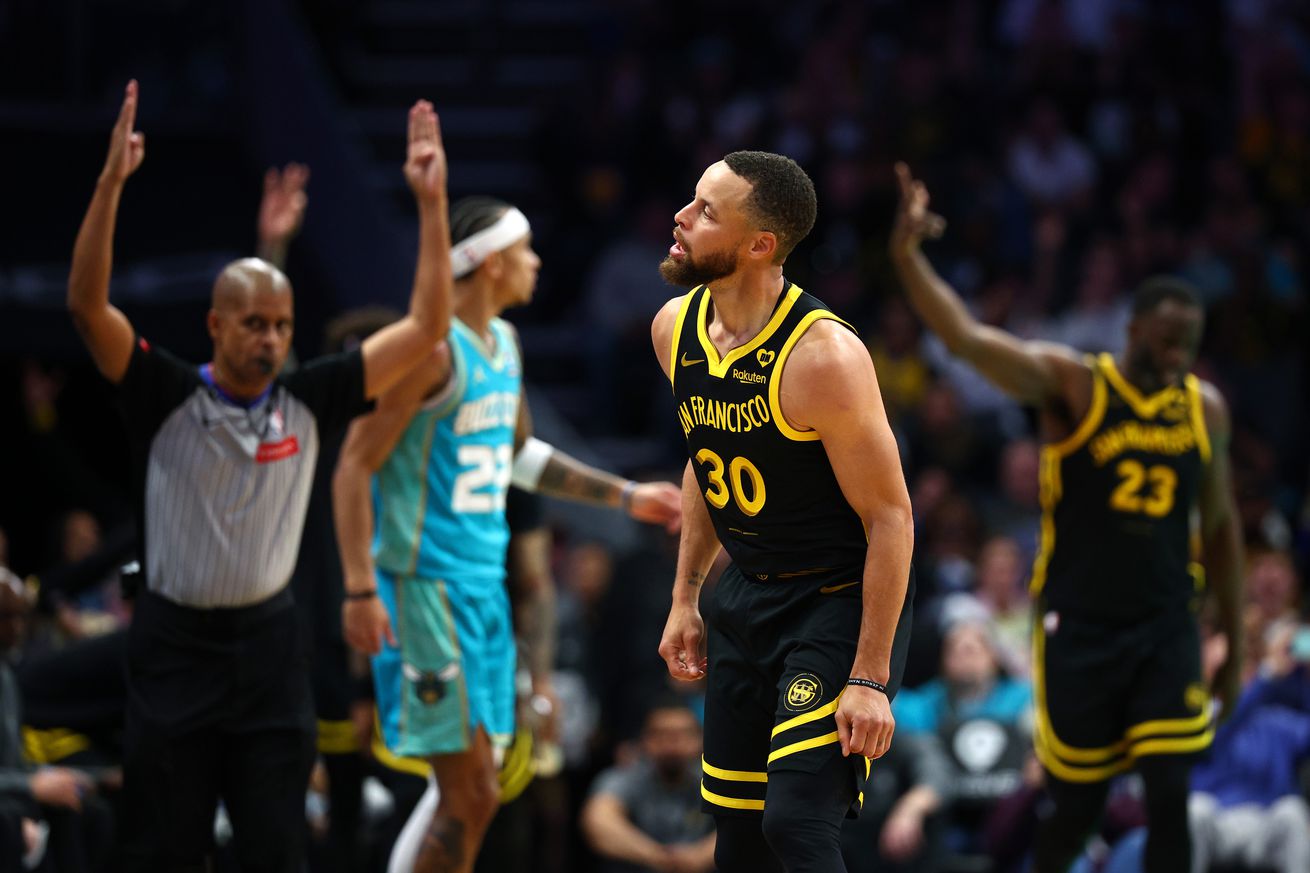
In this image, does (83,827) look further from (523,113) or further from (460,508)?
(523,113)

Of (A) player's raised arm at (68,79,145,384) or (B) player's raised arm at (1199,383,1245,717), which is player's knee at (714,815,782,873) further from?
(B) player's raised arm at (1199,383,1245,717)

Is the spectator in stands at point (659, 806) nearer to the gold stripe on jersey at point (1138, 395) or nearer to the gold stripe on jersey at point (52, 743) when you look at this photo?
the gold stripe on jersey at point (52, 743)

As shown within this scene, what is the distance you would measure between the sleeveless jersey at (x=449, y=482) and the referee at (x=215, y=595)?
25.3 inches

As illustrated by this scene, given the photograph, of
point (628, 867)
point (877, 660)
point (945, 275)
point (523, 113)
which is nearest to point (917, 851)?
point (628, 867)

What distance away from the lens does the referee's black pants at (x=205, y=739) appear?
541 cm

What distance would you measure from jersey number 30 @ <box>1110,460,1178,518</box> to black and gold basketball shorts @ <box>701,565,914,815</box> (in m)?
1.84

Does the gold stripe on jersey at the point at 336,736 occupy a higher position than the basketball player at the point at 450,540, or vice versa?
the basketball player at the point at 450,540

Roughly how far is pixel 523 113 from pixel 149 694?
9.43m

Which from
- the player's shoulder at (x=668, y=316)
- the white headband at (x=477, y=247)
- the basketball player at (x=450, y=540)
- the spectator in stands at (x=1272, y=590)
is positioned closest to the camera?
the player's shoulder at (x=668, y=316)

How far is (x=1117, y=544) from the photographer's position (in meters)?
6.58

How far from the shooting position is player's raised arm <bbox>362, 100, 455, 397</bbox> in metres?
5.60

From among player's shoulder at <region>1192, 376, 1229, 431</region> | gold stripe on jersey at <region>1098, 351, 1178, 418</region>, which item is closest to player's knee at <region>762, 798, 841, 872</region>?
gold stripe on jersey at <region>1098, 351, 1178, 418</region>

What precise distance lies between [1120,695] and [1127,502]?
0.68 m

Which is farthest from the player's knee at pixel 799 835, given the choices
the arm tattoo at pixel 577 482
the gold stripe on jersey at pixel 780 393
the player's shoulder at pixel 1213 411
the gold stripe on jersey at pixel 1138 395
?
the player's shoulder at pixel 1213 411
